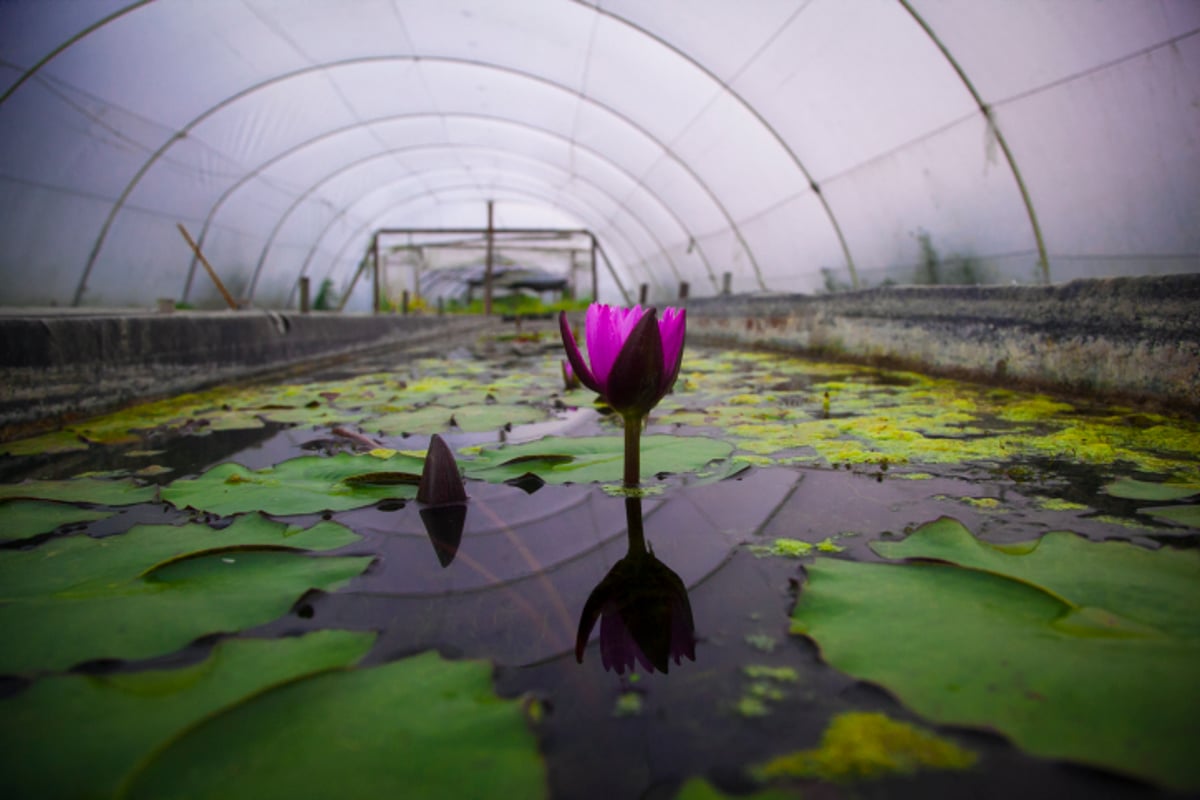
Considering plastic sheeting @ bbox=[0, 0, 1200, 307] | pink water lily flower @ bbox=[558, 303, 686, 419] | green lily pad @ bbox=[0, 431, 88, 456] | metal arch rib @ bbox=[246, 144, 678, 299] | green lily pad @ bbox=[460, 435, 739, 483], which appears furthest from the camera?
metal arch rib @ bbox=[246, 144, 678, 299]

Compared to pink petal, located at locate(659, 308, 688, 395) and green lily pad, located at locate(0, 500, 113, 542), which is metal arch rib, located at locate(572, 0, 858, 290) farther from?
green lily pad, located at locate(0, 500, 113, 542)

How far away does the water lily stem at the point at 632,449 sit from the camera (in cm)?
91

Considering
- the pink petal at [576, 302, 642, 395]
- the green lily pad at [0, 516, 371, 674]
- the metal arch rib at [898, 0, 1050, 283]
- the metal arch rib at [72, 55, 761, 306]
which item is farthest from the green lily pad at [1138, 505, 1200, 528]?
the metal arch rib at [72, 55, 761, 306]

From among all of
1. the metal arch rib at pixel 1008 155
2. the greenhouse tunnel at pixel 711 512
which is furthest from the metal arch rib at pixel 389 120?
the metal arch rib at pixel 1008 155

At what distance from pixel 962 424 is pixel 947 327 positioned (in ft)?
3.55

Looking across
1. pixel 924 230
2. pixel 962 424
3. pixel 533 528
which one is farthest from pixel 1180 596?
pixel 924 230

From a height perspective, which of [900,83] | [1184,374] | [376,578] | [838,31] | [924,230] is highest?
[838,31]

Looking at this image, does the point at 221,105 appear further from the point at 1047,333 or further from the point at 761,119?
the point at 1047,333

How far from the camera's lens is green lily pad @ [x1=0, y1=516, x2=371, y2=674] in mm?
515

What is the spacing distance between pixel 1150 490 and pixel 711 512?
1.99 ft

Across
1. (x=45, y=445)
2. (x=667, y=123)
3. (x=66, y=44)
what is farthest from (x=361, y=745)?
(x=667, y=123)

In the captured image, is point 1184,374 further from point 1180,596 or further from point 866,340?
point 866,340

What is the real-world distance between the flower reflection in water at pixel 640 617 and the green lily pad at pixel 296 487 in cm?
45

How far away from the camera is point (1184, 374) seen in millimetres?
1411
